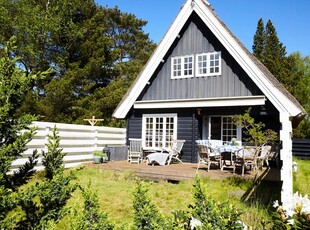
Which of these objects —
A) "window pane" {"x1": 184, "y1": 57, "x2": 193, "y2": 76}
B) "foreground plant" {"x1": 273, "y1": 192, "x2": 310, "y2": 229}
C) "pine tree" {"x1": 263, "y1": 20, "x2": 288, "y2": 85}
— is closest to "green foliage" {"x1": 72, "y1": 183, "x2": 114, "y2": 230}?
"foreground plant" {"x1": 273, "y1": 192, "x2": 310, "y2": 229}

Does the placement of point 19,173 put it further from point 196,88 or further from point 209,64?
point 209,64

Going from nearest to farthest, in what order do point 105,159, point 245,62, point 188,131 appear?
point 245,62
point 105,159
point 188,131

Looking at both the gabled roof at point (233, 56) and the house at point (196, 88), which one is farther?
the house at point (196, 88)

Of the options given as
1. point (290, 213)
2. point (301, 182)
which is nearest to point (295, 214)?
point (290, 213)

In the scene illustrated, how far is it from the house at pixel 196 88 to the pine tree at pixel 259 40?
2288 cm

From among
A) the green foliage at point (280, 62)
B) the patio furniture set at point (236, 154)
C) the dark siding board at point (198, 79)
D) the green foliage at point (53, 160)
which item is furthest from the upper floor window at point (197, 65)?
the green foliage at point (280, 62)

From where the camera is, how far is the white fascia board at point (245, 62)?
34.5ft

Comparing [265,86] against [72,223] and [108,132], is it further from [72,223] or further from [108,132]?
[72,223]

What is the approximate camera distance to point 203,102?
12.4 metres

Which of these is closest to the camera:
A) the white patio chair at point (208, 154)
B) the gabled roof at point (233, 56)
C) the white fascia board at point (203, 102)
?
the white patio chair at point (208, 154)

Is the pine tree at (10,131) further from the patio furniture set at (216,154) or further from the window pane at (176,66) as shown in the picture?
the window pane at (176,66)

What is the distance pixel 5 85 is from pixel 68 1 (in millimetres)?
24122

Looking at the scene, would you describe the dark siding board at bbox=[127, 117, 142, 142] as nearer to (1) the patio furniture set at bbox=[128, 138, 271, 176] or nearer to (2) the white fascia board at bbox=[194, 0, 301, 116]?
(1) the patio furniture set at bbox=[128, 138, 271, 176]

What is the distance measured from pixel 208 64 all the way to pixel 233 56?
1.26 meters
